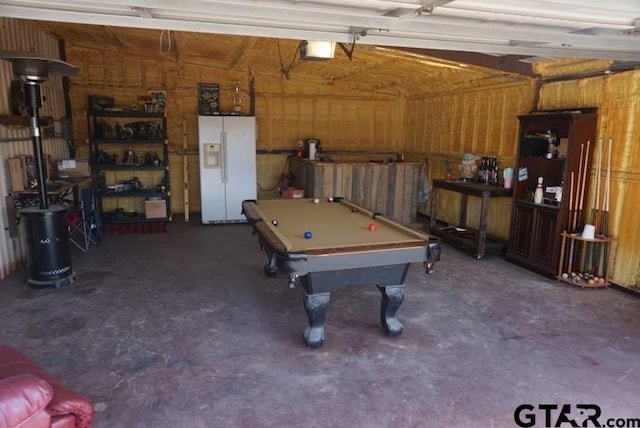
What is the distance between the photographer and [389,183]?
768 centimetres

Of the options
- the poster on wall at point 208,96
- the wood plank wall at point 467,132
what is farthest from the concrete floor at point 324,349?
the poster on wall at point 208,96

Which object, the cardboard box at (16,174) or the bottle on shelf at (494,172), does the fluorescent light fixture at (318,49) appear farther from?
the cardboard box at (16,174)

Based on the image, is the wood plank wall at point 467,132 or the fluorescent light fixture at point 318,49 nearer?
the fluorescent light fixture at point 318,49

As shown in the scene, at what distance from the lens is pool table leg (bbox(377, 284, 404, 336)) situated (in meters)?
3.54

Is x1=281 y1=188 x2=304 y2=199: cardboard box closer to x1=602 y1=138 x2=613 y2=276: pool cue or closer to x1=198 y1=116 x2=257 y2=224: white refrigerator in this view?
x1=198 y1=116 x2=257 y2=224: white refrigerator

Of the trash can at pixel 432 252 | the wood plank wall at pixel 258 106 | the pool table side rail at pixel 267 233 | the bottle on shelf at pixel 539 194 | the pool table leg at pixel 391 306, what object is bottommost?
the pool table leg at pixel 391 306

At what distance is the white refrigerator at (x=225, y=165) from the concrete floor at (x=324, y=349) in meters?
2.71

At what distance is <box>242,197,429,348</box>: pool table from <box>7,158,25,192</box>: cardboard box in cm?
307

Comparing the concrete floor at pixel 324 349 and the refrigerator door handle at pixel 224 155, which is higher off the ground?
the refrigerator door handle at pixel 224 155

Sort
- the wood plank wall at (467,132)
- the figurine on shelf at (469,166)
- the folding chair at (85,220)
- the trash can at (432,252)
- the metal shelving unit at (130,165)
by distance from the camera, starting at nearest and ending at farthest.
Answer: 1. the trash can at (432,252)
2. the folding chair at (85,220)
3. the wood plank wall at (467,132)
4. the figurine on shelf at (469,166)
5. the metal shelving unit at (130,165)

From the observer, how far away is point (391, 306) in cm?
359

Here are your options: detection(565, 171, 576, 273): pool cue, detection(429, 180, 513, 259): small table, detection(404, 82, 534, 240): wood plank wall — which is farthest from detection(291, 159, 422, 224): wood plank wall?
detection(565, 171, 576, 273): pool cue

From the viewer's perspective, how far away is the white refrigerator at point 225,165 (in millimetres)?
7656

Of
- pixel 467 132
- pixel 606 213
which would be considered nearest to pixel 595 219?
pixel 606 213
